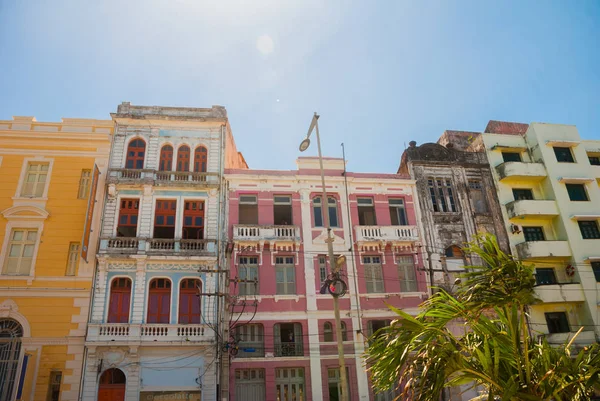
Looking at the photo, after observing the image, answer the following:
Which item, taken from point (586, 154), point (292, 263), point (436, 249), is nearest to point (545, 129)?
point (586, 154)

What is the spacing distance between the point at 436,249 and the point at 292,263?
893 cm

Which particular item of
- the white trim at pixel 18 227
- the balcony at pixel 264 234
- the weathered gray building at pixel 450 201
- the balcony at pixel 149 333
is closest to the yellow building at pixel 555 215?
the weathered gray building at pixel 450 201

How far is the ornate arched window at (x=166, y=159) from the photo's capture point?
2578 cm

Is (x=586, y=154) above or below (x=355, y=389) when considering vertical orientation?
above

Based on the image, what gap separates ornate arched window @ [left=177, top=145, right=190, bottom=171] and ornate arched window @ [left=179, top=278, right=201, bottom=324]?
270 inches

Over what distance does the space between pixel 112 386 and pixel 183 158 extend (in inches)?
508

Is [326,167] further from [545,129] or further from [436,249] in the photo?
[545,129]

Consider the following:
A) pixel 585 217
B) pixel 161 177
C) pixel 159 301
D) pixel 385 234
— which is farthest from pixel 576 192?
pixel 159 301

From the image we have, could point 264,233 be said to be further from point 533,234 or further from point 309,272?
point 533,234

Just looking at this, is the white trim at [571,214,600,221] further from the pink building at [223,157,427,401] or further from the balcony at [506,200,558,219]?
the pink building at [223,157,427,401]

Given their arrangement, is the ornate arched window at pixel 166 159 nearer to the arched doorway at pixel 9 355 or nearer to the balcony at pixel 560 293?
the arched doorway at pixel 9 355

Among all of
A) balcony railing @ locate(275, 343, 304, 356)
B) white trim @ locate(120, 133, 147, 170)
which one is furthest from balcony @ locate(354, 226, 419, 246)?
white trim @ locate(120, 133, 147, 170)

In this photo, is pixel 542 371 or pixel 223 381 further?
pixel 223 381

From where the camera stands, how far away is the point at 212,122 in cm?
2662
